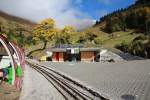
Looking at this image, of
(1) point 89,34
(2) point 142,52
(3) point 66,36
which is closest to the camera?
(2) point 142,52

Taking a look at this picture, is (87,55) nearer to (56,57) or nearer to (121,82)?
(56,57)

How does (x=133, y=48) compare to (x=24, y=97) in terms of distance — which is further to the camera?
(x=133, y=48)

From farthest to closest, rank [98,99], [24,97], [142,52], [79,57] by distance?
[79,57], [142,52], [24,97], [98,99]

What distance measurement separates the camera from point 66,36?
114062 mm

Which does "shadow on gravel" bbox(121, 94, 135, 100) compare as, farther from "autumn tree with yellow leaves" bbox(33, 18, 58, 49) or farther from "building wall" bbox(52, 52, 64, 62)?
"autumn tree with yellow leaves" bbox(33, 18, 58, 49)

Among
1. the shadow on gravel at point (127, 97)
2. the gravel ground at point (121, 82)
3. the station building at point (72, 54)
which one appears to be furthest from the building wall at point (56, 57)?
the shadow on gravel at point (127, 97)

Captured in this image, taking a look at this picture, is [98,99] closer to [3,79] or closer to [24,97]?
[24,97]

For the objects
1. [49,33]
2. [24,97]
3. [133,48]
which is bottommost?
[24,97]

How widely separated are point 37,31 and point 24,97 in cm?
8560

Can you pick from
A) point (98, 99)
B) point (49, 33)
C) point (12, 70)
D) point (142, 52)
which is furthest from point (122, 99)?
point (49, 33)

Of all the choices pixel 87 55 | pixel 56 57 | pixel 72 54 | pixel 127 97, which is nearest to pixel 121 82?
pixel 127 97

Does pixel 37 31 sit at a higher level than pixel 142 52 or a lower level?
higher

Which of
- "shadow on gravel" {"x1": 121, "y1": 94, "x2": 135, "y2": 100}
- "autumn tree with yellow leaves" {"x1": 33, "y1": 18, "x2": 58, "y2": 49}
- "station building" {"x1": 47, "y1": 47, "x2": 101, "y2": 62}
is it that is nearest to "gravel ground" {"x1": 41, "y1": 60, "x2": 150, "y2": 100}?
"shadow on gravel" {"x1": 121, "y1": 94, "x2": 135, "y2": 100}

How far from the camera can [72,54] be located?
7512 cm
